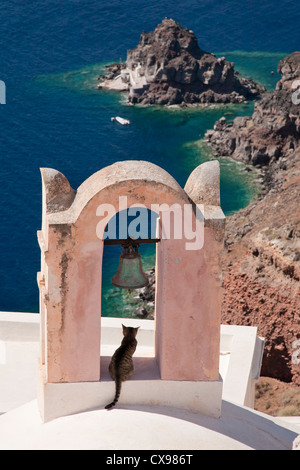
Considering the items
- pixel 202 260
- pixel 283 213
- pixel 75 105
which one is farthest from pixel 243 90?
pixel 202 260

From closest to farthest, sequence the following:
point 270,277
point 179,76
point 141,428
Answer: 1. point 141,428
2. point 270,277
3. point 179,76

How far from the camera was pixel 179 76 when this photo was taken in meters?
79.0

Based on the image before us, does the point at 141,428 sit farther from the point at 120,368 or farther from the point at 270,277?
the point at 270,277

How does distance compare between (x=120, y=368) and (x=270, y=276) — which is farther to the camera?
(x=270, y=276)

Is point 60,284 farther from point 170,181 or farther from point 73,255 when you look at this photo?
point 170,181

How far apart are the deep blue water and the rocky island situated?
1.88 m

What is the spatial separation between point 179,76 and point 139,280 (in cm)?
7034

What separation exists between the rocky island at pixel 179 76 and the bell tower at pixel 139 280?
6930 centimetres

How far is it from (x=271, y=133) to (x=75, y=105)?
2288 cm

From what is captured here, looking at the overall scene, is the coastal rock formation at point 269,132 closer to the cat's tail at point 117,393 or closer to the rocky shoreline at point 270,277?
the rocky shoreline at point 270,277

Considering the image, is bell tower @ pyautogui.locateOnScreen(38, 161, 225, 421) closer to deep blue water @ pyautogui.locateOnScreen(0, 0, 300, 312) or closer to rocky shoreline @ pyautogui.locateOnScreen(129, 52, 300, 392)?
rocky shoreline @ pyautogui.locateOnScreen(129, 52, 300, 392)

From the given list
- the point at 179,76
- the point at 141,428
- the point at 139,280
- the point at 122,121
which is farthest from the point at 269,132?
the point at 141,428

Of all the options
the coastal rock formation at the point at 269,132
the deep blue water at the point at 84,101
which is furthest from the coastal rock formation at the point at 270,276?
the coastal rock formation at the point at 269,132
